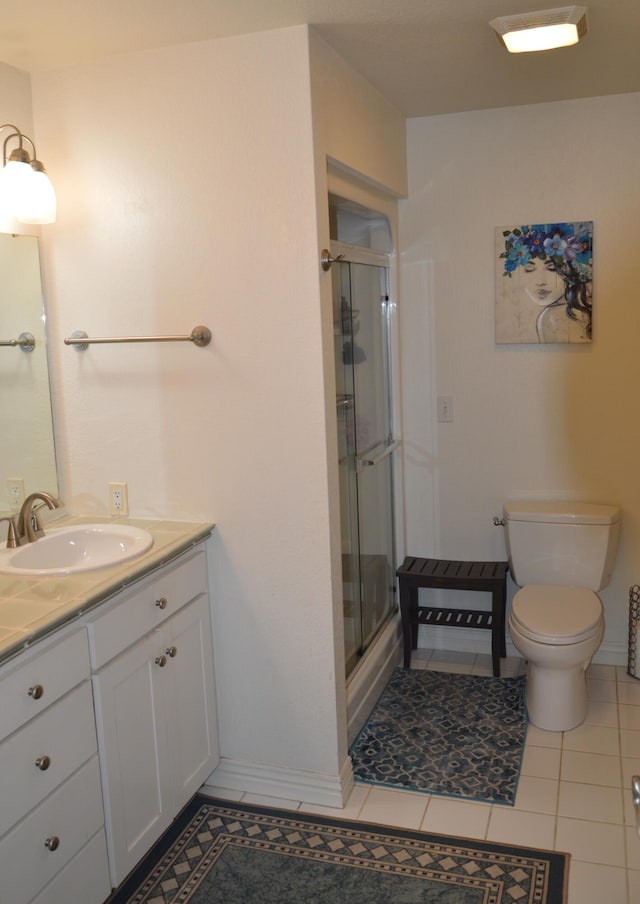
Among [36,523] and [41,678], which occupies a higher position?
[36,523]

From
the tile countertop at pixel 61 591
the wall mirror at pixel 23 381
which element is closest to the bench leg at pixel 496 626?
the tile countertop at pixel 61 591

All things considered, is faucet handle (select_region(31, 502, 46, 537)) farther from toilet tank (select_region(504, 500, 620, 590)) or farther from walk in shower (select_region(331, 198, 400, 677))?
toilet tank (select_region(504, 500, 620, 590))

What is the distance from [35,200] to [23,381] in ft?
1.84

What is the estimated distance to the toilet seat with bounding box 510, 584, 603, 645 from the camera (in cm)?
289

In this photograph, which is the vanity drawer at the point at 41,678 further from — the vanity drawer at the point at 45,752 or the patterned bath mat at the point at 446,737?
the patterned bath mat at the point at 446,737

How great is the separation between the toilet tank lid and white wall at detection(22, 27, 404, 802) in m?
1.12

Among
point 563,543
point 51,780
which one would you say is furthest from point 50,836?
point 563,543

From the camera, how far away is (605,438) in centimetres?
337

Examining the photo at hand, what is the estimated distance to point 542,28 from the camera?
226cm

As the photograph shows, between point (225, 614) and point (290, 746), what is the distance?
47 cm

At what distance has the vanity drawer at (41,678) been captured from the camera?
5.69 feet

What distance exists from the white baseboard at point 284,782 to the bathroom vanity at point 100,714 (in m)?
0.13

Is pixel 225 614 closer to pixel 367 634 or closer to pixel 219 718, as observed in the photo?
pixel 219 718

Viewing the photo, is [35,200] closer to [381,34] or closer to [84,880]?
[381,34]
